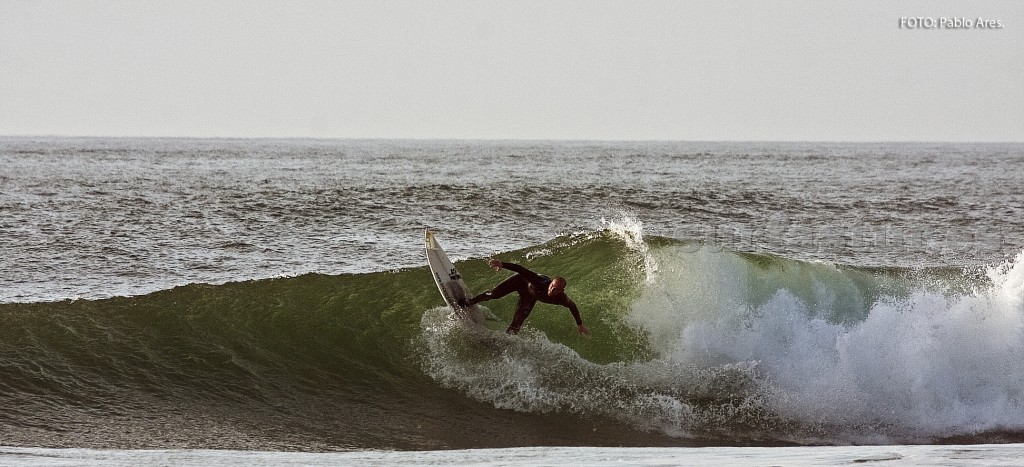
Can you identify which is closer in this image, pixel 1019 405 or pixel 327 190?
pixel 1019 405

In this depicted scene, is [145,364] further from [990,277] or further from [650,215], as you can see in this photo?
[650,215]

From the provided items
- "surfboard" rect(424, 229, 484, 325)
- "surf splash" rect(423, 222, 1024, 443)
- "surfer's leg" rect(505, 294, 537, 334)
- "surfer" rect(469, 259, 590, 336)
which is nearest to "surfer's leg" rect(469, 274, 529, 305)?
"surfer" rect(469, 259, 590, 336)

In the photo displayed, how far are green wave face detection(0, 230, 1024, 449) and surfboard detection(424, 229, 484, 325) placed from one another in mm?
299

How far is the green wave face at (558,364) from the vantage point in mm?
10148

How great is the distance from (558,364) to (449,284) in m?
2.01

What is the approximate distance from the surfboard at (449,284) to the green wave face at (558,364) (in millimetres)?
299

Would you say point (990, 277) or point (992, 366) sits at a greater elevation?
point (990, 277)

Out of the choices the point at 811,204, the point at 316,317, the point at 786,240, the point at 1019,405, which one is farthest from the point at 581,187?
the point at 1019,405

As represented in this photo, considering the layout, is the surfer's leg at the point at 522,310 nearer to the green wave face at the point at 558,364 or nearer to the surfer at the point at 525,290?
the surfer at the point at 525,290

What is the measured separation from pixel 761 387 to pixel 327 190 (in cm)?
2585

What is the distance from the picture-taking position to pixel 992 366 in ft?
36.0

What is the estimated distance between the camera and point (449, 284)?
41.2 ft

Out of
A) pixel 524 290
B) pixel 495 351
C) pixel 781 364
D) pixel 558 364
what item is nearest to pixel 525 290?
pixel 524 290

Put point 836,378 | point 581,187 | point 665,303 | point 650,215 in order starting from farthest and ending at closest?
point 581,187, point 650,215, point 665,303, point 836,378
